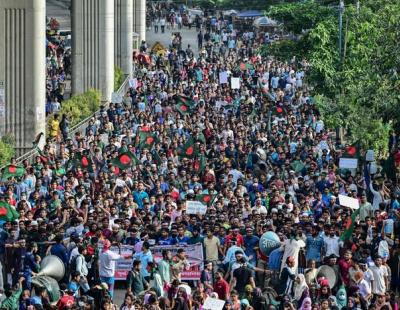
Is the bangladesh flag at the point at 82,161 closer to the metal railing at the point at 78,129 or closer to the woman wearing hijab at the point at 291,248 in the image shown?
the metal railing at the point at 78,129

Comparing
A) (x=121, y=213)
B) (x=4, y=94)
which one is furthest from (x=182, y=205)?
(x=4, y=94)

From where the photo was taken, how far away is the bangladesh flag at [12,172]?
34.5m

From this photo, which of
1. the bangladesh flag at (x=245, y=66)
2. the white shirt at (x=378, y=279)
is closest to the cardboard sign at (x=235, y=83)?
the bangladesh flag at (x=245, y=66)

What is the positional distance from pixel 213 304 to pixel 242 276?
2.40 meters

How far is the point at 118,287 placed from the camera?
94.4 feet

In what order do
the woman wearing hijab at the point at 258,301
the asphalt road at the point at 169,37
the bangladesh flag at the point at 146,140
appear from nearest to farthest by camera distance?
the woman wearing hijab at the point at 258,301 → the bangladesh flag at the point at 146,140 → the asphalt road at the point at 169,37

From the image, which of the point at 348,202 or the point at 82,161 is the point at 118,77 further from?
the point at 348,202

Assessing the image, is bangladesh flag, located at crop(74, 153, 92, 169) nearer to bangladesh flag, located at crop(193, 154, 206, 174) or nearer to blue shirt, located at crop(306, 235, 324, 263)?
bangladesh flag, located at crop(193, 154, 206, 174)

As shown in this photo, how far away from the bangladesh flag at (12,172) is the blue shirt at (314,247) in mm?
8788

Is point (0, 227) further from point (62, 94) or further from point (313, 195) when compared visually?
point (62, 94)

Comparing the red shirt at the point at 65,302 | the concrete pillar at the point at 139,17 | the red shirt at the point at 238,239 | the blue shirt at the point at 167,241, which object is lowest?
the red shirt at the point at 65,302

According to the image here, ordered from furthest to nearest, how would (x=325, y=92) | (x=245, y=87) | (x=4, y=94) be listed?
(x=245, y=87) < (x=325, y=92) < (x=4, y=94)

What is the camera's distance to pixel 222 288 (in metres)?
25.5

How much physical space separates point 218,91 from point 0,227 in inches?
1014
